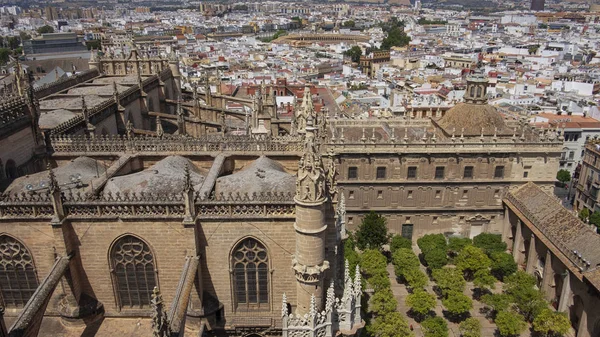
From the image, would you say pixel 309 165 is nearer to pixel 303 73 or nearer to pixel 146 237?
pixel 146 237

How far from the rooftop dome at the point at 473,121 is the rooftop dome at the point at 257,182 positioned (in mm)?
29938

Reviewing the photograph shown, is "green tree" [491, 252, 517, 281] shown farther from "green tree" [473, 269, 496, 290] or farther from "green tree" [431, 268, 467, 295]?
"green tree" [431, 268, 467, 295]

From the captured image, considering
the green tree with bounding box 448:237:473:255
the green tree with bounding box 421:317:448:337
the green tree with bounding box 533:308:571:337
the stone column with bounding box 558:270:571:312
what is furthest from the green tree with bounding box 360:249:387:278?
the stone column with bounding box 558:270:571:312

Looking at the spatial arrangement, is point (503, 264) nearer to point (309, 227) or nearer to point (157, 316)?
point (309, 227)

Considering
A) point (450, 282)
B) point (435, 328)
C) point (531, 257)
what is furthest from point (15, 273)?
point (531, 257)

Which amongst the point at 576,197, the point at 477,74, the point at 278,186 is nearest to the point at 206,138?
the point at 278,186

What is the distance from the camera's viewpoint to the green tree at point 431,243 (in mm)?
41156

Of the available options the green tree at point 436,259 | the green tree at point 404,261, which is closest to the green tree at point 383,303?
the green tree at point 404,261

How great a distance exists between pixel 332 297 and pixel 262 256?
3.06 metres

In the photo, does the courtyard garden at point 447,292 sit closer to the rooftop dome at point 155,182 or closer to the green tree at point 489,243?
the green tree at point 489,243

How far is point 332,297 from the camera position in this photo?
16.7m

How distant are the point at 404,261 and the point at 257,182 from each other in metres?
21.5

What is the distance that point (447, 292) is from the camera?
3347cm

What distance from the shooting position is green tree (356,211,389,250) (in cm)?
4203
